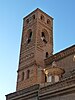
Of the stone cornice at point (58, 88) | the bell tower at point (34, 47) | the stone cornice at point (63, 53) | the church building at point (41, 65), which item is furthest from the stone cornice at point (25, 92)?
the stone cornice at point (63, 53)

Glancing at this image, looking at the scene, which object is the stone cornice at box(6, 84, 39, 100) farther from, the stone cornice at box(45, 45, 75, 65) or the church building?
the stone cornice at box(45, 45, 75, 65)

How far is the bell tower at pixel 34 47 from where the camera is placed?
22594mm

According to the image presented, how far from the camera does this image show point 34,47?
79.0 feet

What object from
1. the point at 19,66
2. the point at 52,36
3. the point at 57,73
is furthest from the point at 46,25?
the point at 57,73

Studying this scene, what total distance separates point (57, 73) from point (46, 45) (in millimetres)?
8647

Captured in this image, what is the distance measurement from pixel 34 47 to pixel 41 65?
2080 millimetres

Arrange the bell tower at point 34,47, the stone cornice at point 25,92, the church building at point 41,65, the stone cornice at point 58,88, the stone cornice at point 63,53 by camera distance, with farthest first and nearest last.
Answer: the bell tower at point 34,47, the stone cornice at point 63,53, the stone cornice at point 25,92, the church building at point 41,65, the stone cornice at point 58,88

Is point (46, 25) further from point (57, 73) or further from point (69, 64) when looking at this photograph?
point (57, 73)

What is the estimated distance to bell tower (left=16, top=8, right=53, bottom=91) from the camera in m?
22.6

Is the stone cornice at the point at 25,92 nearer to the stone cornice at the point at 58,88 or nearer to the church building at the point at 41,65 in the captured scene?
the church building at the point at 41,65

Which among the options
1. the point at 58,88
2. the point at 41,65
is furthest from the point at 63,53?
the point at 58,88

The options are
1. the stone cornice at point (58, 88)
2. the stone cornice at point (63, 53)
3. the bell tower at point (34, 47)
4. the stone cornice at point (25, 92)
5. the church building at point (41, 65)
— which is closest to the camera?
the stone cornice at point (58, 88)

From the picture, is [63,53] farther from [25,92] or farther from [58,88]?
[58,88]

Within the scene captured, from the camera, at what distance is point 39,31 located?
25.6m
